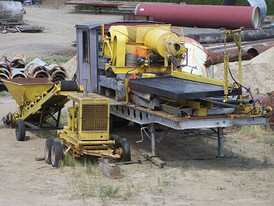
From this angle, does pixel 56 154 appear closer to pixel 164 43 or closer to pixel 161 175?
pixel 161 175

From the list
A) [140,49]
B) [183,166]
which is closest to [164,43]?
[140,49]

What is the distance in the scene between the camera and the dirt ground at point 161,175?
9461mm

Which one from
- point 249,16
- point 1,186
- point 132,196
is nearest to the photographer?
point 132,196

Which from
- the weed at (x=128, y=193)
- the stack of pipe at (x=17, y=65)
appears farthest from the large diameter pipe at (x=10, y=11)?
the weed at (x=128, y=193)

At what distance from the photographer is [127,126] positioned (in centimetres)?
1594

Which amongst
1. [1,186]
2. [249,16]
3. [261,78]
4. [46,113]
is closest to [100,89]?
[46,113]

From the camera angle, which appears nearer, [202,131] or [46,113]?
[202,131]

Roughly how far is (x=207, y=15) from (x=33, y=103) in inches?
694

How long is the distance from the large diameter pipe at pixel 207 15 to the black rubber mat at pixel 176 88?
1707 cm

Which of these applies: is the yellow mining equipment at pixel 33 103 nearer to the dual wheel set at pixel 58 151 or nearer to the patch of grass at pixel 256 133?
the dual wheel set at pixel 58 151

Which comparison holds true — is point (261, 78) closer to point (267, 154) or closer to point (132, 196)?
point (267, 154)

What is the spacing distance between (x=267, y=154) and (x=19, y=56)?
13792 millimetres

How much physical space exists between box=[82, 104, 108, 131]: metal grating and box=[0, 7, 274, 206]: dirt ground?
692 mm

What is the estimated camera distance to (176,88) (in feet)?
37.1
